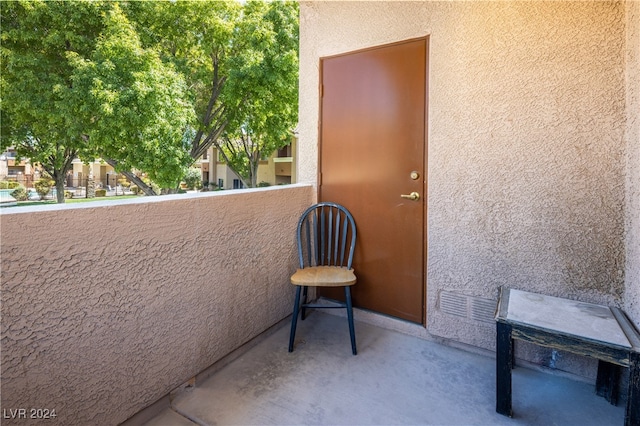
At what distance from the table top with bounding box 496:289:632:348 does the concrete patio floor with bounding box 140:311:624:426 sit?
519mm

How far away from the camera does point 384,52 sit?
256cm

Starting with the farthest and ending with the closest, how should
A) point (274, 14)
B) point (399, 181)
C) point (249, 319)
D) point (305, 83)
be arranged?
point (274, 14) < point (305, 83) < point (399, 181) < point (249, 319)

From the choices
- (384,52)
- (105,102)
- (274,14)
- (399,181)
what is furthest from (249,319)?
(274,14)

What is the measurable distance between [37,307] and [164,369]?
72 centimetres

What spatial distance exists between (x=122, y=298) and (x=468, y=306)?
7.03 ft

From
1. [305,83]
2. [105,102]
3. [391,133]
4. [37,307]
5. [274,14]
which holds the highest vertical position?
[274,14]

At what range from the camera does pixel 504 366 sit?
1656 millimetres

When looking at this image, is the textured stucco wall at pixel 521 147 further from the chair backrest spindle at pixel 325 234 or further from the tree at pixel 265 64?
A: the tree at pixel 265 64

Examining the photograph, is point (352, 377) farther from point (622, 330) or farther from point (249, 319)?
point (622, 330)

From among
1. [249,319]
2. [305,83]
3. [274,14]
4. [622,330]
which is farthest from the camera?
[274,14]

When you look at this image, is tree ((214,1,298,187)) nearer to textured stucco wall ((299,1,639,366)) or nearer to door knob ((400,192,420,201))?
textured stucco wall ((299,1,639,366))

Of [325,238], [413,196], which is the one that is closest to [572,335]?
[413,196]

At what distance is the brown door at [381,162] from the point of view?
8.07 ft

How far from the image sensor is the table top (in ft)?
4.96
